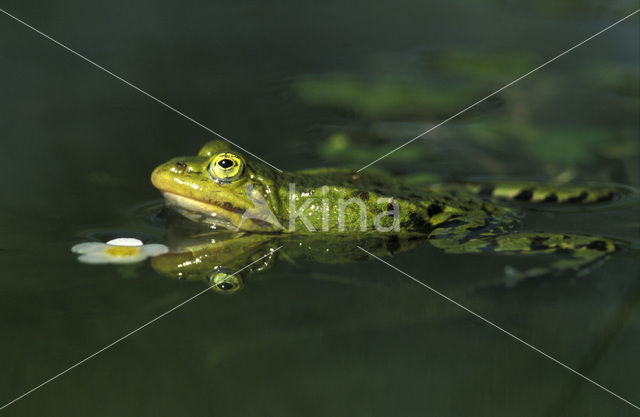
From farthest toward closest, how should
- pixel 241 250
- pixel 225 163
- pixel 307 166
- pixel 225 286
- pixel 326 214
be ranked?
1. pixel 307 166
2. pixel 326 214
3. pixel 225 163
4. pixel 241 250
5. pixel 225 286

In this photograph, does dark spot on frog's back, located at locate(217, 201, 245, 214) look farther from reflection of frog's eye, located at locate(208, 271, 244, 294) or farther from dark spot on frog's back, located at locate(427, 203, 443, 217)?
dark spot on frog's back, located at locate(427, 203, 443, 217)

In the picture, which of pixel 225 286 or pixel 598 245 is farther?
pixel 598 245

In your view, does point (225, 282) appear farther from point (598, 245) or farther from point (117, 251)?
point (598, 245)

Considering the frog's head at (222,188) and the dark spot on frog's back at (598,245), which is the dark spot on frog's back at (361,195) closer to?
the frog's head at (222,188)

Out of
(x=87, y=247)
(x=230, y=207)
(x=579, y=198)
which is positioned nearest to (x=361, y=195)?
(x=230, y=207)

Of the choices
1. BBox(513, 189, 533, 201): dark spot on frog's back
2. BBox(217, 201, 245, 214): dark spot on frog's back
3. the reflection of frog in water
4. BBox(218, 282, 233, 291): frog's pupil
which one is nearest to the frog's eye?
BBox(217, 201, 245, 214): dark spot on frog's back

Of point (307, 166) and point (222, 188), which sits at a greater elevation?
point (307, 166)

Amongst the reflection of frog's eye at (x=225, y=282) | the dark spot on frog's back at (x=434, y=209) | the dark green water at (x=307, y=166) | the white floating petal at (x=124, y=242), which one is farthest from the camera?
the dark spot on frog's back at (x=434, y=209)

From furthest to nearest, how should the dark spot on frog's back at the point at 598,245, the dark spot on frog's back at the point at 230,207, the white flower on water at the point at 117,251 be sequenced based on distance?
the dark spot on frog's back at the point at 230,207, the dark spot on frog's back at the point at 598,245, the white flower on water at the point at 117,251

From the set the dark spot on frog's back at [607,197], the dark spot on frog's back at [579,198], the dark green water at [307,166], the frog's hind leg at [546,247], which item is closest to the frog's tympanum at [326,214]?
the frog's hind leg at [546,247]
